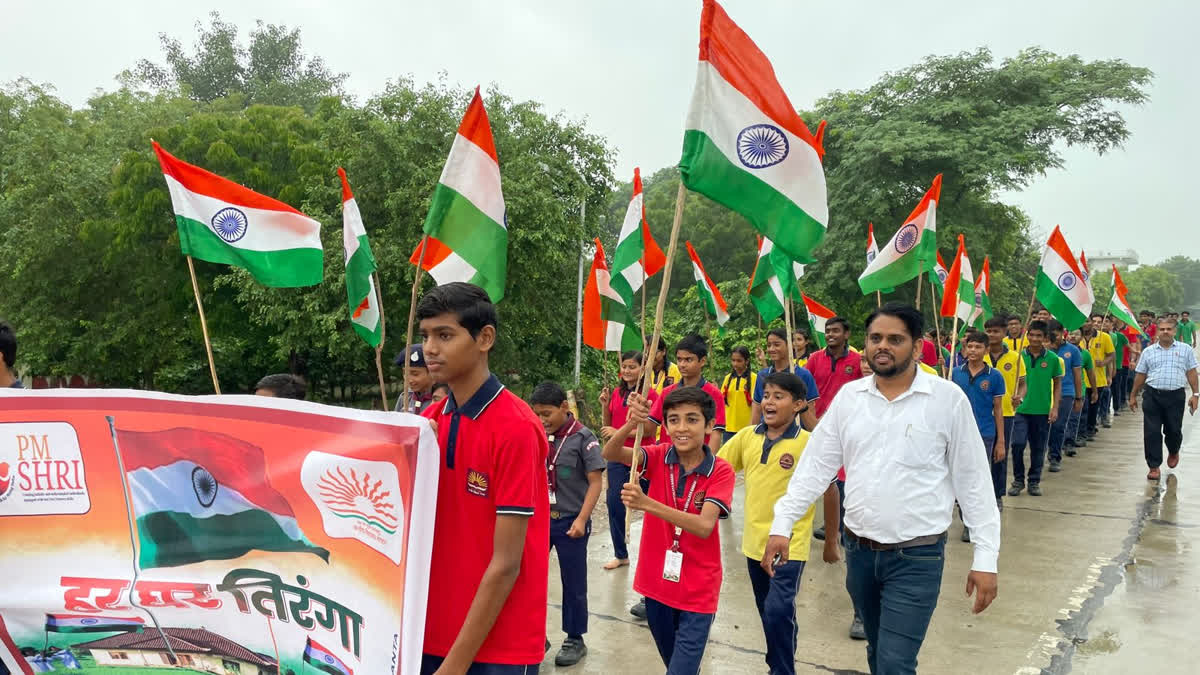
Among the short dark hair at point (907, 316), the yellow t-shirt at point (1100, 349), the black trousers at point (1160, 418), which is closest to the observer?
the short dark hair at point (907, 316)

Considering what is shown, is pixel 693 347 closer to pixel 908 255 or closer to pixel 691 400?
pixel 908 255

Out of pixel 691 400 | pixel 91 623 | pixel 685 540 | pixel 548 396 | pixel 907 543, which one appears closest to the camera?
pixel 91 623

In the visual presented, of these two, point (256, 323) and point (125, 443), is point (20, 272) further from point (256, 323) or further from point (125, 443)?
point (125, 443)

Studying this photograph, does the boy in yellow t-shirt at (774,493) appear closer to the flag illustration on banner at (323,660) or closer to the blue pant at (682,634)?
the blue pant at (682,634)

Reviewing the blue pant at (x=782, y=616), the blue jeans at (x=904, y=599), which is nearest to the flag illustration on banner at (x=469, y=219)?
the blue pant at (x=782, y=616)

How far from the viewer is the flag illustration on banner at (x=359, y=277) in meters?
5.22

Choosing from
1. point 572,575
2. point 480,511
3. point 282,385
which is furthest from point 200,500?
point 572,575

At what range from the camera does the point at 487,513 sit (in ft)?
7.48

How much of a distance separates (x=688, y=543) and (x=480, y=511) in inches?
63.1

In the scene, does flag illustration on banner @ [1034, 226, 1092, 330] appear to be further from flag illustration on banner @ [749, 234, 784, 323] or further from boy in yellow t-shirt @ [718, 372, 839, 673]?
boy in yellow t-shirt @ [718, 372, 839, 673]

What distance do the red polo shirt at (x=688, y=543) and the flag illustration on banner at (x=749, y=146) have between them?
103 cm

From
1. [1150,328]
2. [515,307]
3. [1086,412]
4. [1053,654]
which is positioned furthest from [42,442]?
[1150,328]

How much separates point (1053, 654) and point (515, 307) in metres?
11.7

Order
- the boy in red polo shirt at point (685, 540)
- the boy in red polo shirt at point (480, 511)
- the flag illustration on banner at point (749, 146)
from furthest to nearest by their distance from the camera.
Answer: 1. the boy in red polo shirt at point (685, 540)
2. the flag illustration on banner at point (749, 146)
3. the boy in red polo shirt at point (480, 511)
